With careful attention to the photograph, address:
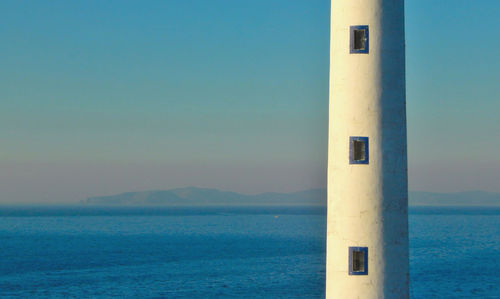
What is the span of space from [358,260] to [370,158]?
3286 millimetres

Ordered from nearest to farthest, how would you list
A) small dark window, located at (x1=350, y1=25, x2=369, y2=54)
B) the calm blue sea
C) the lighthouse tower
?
the lighthouse tower < small dark window, located at (x1=350, y1=25, x2=369, y2=54) < the calm blue sea

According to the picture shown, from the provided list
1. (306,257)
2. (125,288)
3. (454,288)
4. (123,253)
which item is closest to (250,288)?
(125,288)

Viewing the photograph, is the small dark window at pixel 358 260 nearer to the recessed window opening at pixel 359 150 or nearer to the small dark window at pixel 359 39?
the recessed window opening at pixel 359 150

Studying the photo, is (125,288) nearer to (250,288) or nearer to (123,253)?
(250,288)

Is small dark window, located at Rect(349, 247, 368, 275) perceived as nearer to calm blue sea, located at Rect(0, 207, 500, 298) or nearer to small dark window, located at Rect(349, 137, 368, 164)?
small dark window, located at Rect(349, 137, 368, 164)

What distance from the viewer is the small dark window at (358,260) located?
79.7 ft

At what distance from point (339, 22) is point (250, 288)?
51.7 metres

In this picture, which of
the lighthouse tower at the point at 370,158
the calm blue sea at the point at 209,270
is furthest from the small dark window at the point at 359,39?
the calm blue sea at the point at 209,270

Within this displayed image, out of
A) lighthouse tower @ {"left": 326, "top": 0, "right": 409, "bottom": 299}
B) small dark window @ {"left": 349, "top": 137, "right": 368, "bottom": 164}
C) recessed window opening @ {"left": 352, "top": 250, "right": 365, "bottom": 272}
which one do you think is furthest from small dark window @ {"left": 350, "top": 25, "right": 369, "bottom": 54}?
recessed window opening @ {"left": 352, "top": 250, "right": 365, "bottom": 272}

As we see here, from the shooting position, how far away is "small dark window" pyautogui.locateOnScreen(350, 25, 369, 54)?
965 inches

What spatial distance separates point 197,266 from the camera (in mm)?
96188

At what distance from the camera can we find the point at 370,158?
24.3 metres

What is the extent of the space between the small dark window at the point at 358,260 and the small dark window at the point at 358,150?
2808 millimetres

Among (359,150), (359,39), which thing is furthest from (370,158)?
(359,39)
